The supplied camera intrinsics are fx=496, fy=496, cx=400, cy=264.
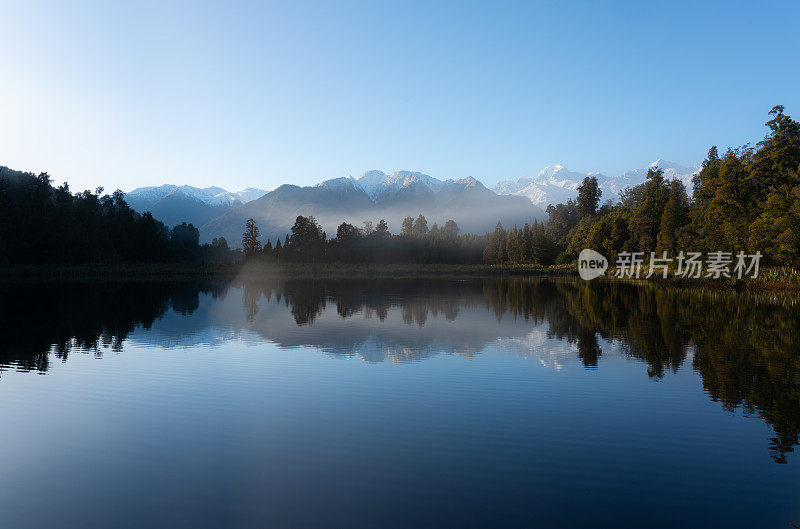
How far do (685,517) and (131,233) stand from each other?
131049mm

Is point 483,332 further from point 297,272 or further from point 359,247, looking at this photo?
point 359,247

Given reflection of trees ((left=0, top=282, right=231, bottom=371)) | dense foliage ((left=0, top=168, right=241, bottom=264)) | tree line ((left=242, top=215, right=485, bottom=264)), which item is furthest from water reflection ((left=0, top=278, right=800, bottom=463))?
tree line ((left=242, top=215, right=485, bottom=264))

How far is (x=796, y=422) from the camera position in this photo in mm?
10859

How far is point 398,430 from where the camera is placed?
10406 mm

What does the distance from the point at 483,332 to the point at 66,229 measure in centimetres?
9625

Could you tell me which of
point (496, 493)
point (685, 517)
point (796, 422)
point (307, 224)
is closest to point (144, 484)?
point (496, 493)

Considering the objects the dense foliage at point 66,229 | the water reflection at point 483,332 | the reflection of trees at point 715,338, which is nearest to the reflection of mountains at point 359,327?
the water reflection at point 483,332

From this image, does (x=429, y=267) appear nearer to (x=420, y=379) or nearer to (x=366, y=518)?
(x=420, y=379)

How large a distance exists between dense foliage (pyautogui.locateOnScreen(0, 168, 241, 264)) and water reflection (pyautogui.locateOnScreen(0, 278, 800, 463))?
201ft

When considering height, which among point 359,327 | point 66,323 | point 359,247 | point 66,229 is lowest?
point 66,323

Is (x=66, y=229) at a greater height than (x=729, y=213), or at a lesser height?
lesser

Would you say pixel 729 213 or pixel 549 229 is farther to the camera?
pixel 549 229

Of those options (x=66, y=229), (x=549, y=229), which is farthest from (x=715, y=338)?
(x=549, y=229)

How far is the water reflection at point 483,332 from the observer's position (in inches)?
615
